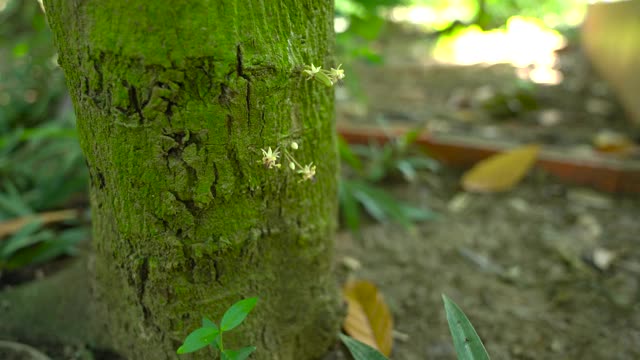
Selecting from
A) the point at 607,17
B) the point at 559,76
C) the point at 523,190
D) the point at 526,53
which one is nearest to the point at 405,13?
the point at 526,53

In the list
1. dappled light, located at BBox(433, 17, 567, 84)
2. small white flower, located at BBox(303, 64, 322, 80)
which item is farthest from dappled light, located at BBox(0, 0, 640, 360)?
dappled light, located at BBox(433, 17, 567, 84)

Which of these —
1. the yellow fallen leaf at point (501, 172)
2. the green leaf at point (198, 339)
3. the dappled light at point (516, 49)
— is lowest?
the yellow fallen leaf at point (501, 172)

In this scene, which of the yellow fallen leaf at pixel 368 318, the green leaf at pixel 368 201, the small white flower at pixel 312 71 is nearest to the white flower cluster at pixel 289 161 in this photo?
the small white flower at pixel 312 71

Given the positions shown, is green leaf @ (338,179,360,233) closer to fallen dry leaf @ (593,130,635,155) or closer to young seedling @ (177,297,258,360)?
young seedling @ (177,297,258,360)

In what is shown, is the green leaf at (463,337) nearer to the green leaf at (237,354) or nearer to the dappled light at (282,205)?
the dappled light at (282,205)

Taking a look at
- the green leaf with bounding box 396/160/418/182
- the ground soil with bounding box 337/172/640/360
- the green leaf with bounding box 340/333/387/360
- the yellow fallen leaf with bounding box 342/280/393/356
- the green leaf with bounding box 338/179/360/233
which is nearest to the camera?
the green leaf with bounding box 340/333/387/360
